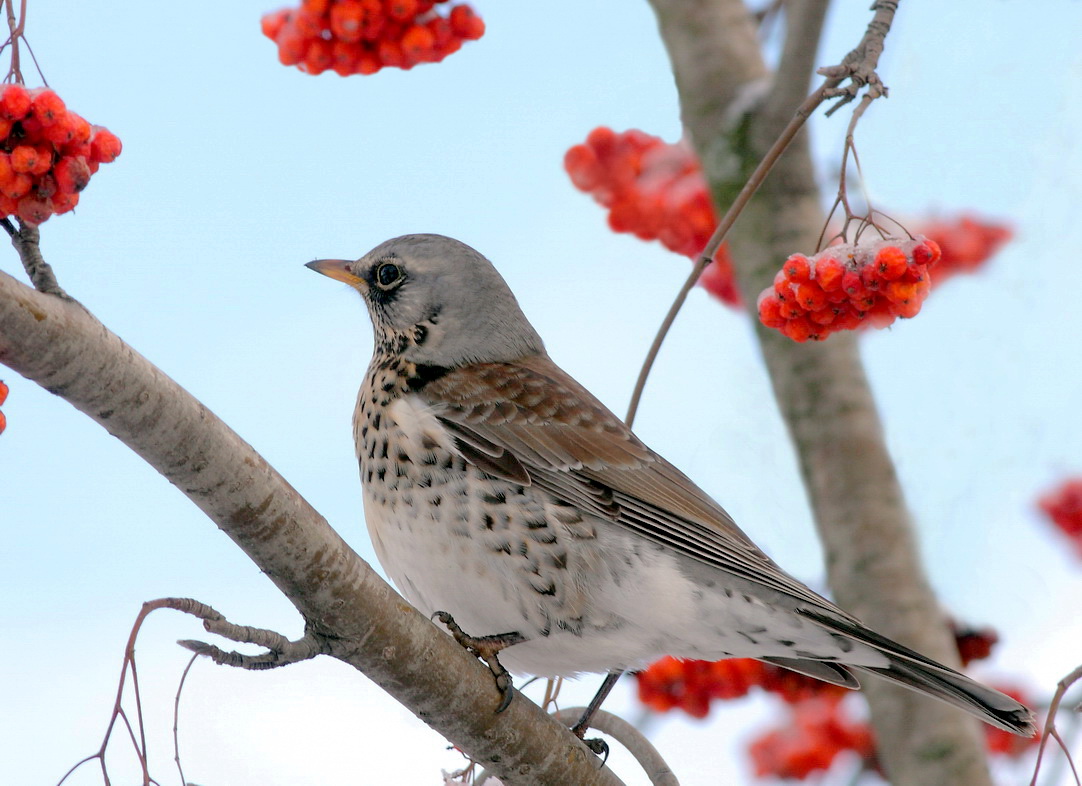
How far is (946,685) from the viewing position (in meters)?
2.69

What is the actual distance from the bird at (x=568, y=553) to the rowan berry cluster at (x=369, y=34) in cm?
83

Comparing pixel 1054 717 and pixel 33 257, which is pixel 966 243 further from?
pixel 33 257

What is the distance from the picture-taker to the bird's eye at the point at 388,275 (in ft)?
11.0

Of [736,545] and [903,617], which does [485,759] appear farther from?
[903,617]

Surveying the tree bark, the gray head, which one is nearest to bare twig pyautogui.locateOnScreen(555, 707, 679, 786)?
the tree bark

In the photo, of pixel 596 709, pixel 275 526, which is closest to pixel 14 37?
pixel 275 526

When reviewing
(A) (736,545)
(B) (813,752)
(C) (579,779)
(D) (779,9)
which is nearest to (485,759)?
(C) (579,779)

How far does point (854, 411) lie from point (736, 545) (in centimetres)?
110

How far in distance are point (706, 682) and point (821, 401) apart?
39.4 inches

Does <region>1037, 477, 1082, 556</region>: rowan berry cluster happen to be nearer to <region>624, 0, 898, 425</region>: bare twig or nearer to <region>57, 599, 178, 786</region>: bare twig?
<region>624, 0, 898, 425</region>: bare twig

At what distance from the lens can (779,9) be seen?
156 inches

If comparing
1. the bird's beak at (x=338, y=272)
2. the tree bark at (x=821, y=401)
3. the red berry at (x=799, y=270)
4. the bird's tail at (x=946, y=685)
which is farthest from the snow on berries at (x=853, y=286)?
the bird's beak at (x=338, y=272)

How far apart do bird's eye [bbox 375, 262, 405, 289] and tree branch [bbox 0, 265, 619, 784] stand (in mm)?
1347

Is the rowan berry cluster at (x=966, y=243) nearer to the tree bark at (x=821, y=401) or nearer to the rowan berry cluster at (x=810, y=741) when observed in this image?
the tree bark at (x=821, y=401)
